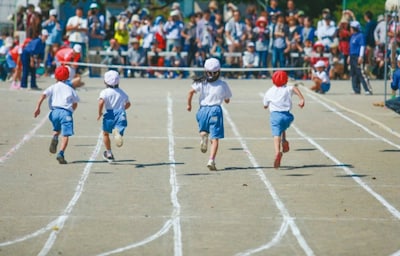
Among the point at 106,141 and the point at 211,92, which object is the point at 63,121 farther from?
the point at 211,92

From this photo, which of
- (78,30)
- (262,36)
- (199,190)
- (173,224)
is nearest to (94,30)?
(78,30)

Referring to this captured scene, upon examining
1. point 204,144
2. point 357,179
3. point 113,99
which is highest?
point 113,99

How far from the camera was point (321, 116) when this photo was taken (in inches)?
1117

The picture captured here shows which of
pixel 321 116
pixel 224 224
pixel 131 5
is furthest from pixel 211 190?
pixel 131 5

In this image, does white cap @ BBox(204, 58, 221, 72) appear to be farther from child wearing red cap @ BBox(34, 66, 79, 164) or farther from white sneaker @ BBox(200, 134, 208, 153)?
child wearing red cap @ BBox(34, 66, 79, 164)

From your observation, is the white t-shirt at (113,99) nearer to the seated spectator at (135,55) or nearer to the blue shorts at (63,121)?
the blue shorts at (63,121)

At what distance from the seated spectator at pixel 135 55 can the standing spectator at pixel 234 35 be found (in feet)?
8.79

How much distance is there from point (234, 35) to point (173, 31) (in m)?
1.91

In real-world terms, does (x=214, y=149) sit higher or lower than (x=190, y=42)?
higher

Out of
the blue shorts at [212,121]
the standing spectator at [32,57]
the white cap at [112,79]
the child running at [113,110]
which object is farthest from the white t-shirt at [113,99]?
the standing spectator at [32,57]

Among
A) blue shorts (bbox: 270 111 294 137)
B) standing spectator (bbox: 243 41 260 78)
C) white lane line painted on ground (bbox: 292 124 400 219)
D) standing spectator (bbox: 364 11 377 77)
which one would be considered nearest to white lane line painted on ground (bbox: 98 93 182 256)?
blue shorts (bbox: 270 111 294 137)

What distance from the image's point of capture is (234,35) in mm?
41438

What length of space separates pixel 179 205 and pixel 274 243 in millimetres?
2619

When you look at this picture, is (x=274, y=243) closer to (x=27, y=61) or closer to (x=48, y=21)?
(x=27, y=61)
